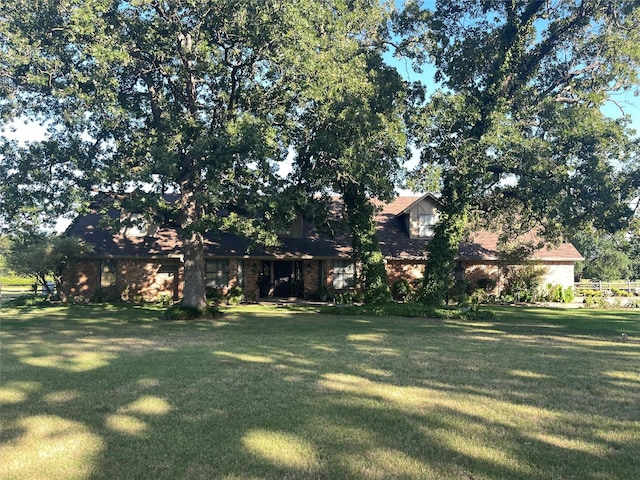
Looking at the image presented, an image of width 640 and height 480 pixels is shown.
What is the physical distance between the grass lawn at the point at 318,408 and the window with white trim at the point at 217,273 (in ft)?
42.1

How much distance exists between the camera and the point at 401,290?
2573cm

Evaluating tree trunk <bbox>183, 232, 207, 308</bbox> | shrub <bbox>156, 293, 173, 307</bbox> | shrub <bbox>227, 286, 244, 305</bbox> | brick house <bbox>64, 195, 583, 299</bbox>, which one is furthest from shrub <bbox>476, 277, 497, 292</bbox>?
shrub <bbox>156, 293, 173, 307</bbox>

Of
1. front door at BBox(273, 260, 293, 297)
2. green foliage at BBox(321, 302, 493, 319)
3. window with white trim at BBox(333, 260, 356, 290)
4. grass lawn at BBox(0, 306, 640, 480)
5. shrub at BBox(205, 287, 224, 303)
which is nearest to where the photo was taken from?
grass lawn at BBox(0, 306, 640, 480)

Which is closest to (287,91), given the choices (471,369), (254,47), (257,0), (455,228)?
(254,47)

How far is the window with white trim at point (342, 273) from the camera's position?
26.6m

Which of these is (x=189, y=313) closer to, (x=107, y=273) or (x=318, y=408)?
(x=107, y=273)

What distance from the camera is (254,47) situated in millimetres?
16312

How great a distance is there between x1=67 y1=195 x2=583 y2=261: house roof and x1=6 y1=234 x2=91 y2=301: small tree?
162 cm

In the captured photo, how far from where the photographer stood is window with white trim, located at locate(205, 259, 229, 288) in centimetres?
2570

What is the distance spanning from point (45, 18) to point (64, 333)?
1019 cm

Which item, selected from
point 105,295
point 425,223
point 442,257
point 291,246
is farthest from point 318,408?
point 425,223

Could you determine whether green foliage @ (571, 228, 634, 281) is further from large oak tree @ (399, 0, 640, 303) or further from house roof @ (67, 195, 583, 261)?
large oak tree @ (399, 0, 640, 303)

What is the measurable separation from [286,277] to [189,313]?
10527 millimetres

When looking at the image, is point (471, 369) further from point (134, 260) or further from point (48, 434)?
point (134, 260)
